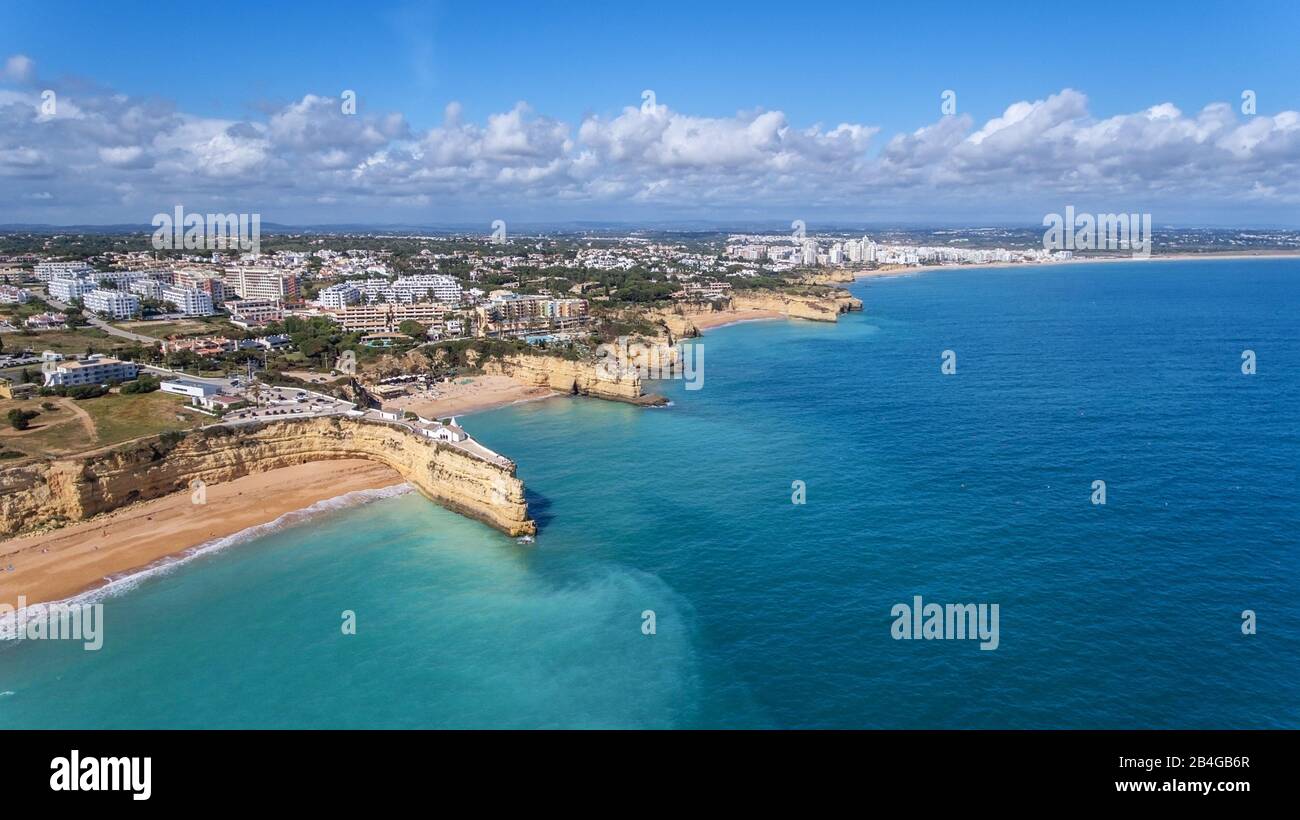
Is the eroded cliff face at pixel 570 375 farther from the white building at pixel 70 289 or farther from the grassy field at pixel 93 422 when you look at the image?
the white building at pixel 70 289

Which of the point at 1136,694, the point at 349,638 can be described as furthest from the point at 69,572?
the point at 1136,694

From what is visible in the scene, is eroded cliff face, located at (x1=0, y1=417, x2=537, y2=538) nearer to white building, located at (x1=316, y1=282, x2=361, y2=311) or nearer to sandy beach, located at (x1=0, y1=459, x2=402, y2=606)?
sandy beach, located at (x1=0, y1=459, x2=402, y2=606)

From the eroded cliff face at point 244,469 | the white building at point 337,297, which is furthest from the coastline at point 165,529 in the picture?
the white building at point 337,297

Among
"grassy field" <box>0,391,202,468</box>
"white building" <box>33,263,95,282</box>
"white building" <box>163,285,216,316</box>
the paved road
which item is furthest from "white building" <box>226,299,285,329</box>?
Answer: "grassy field" <box>0,391,202,468</box>

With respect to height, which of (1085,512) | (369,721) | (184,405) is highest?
(184,405)

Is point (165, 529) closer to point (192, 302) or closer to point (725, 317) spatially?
point (192, 302)

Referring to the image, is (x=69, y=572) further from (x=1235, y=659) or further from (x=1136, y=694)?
(x=1235, y=659)

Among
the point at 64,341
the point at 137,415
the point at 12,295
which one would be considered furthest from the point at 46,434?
the point at 12,295
